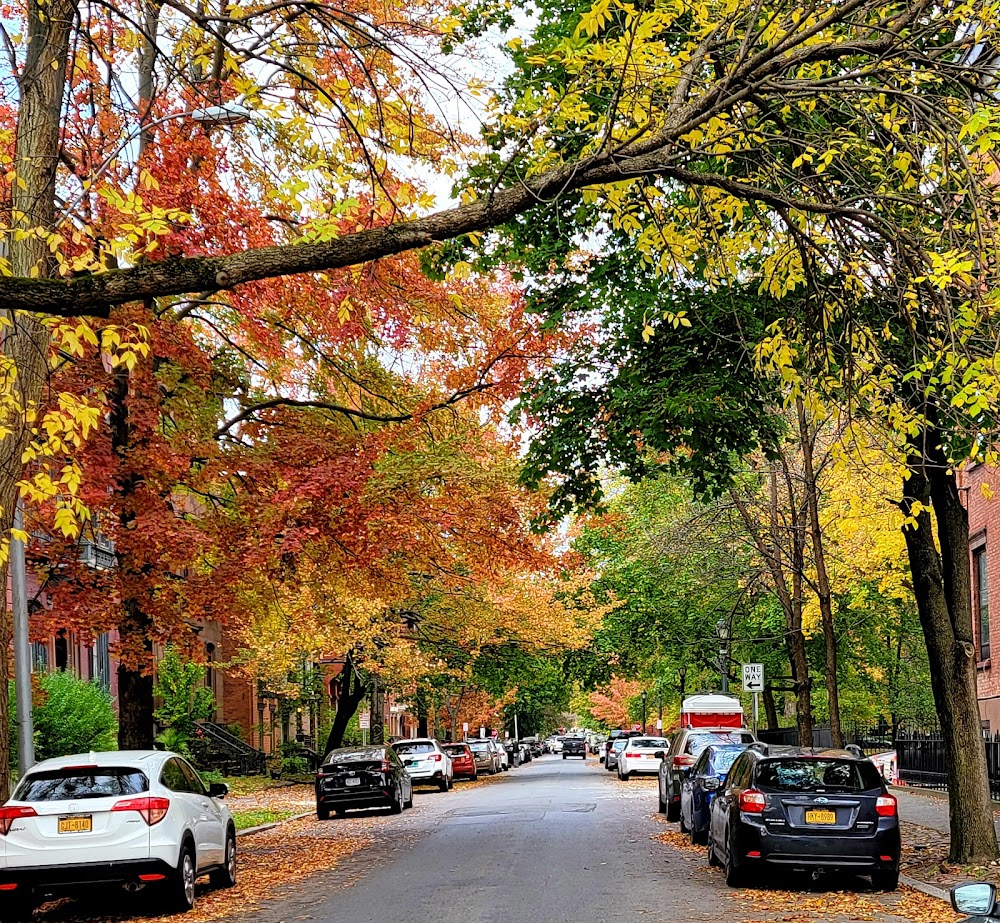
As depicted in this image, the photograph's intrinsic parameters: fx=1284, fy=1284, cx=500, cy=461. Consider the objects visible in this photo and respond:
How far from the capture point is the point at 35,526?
55.8 feet

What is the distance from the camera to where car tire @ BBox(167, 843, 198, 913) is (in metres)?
12.9

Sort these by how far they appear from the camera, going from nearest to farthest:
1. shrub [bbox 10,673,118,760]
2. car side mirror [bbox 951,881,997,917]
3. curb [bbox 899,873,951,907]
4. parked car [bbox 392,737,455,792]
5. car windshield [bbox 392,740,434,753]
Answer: car side mirror [bbox 951,881,997,917]
curb [bbox 899,873,951,907]
shrub [bbox 10,673,118,760]
parked car [bbox 392,737,455,792]
car windshield [bbox 392,740,434,753]

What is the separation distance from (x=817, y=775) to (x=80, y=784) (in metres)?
7.68

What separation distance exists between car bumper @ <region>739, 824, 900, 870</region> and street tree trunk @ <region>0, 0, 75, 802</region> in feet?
25.5

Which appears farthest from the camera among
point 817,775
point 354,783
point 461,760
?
point 461,760

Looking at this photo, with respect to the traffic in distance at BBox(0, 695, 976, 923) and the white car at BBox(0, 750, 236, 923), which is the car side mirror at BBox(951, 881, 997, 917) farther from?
the white car at BBox(0, 750, 236, 923)

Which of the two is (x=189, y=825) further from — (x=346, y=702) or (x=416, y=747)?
(x=346, y=702)

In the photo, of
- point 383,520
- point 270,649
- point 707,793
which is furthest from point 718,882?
point 270,649

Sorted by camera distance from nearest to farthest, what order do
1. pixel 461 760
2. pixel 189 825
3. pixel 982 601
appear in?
1. pixel 189 825
2. pixel 982 601
3. pixel 461 760

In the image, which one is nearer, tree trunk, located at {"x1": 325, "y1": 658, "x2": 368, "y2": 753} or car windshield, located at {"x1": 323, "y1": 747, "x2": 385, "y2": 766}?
car windshield, located at {"x1": 323, "y1": 747, "x2": 385, "y2": 766}

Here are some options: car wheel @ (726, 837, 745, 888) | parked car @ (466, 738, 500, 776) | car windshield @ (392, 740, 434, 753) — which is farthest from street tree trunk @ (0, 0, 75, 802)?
parked car @ (466, 738, 500, 776)

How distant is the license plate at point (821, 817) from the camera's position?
13430mm

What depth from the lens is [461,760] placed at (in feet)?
153

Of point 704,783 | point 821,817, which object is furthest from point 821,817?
point 704,783
